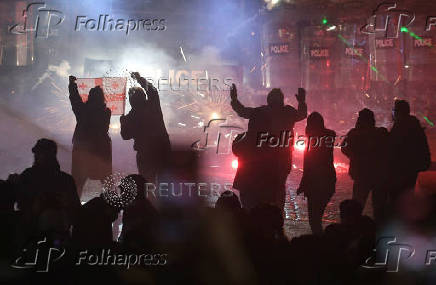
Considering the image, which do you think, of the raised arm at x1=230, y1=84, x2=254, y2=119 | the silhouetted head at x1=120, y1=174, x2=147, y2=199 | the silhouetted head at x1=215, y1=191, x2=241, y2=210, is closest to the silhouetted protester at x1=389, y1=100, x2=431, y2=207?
the raised arm at x1=230, y1=84, x2=254, y2=119

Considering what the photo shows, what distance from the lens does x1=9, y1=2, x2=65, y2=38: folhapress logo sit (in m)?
24.4

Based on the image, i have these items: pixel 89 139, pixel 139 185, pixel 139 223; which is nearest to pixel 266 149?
pixel 139 185

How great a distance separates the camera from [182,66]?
26594 millimetres

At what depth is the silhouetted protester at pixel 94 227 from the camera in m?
3.41

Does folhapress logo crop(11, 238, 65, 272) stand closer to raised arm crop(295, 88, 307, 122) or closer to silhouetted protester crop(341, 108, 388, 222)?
raised arm crop(295, 88, 307, 122)

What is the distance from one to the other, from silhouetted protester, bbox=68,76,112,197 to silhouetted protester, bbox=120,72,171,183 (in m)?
0.36

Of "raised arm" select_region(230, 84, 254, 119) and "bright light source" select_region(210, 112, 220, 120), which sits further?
"bright light source" select_region(210, 112, 220, 120)

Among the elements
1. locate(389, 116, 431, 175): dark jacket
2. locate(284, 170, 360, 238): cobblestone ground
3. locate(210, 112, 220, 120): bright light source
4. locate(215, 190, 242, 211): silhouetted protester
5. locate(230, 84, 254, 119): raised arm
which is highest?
locate(210, 112, 220, 120): bright light source

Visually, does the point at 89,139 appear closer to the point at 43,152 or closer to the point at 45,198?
the point at 43,152

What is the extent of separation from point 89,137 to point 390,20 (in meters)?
22.9

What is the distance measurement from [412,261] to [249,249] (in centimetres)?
189

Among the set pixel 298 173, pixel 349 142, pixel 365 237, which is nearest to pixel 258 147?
pixel 349 142

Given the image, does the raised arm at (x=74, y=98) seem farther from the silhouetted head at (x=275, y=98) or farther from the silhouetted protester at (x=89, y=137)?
the silhouetted head at (x=275, y=98)

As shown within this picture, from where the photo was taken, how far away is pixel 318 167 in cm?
539
